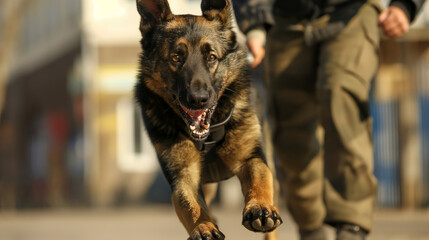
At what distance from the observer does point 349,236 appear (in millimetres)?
4547

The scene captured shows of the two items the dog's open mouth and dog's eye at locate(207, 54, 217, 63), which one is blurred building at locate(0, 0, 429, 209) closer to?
dog's eye at locate(207, 54, 217, 63)

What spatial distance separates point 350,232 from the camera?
457 cm

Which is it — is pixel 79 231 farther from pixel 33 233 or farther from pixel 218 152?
pixel 218 152

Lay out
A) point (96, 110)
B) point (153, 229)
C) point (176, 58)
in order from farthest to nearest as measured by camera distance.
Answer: point (96, 110), point (153, 229), point (176, 58)

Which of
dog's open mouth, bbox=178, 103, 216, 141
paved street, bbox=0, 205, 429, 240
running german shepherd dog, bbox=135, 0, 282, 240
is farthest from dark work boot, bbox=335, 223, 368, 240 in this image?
paved street, bbox=0, 205, 429, 240

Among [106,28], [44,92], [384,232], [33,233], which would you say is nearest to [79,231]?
[33,233]

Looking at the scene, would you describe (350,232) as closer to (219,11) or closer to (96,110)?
(219,11)

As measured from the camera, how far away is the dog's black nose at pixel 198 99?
3.53 meters

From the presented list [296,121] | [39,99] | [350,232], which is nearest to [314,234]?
[350,232]

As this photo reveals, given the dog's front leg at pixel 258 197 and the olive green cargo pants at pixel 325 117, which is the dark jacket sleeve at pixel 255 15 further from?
the dog's front leg at pixel 258 197

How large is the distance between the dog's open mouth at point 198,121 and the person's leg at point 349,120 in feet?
4.15

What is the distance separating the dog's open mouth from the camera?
11.9ft

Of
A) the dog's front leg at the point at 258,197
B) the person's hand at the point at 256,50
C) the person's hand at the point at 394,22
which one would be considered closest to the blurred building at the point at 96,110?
the person's hand at the point at 394,22

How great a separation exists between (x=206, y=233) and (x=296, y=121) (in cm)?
192
